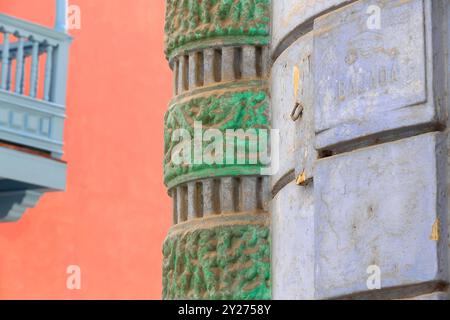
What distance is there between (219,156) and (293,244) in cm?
46

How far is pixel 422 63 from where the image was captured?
101 inches

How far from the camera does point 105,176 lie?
10.4 m

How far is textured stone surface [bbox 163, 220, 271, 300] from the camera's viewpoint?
3336mm

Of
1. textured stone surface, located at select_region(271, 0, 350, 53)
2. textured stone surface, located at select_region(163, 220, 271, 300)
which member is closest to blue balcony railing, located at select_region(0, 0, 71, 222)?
textured stone surface, located at select_region(163, 220, 271, 300)

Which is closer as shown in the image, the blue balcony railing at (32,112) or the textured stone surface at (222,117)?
the textured stone surface at (222,117)

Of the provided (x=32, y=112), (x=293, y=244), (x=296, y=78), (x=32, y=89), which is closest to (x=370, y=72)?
(x=296, y=78)

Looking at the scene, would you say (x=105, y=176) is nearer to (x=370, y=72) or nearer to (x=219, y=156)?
(x=219, y=156)

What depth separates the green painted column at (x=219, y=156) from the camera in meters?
3.38

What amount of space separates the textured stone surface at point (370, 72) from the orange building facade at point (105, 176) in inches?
290

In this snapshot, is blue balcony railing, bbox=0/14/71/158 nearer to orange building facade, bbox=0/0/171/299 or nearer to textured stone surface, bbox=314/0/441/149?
orange building facade, bbox=0/0/171/299

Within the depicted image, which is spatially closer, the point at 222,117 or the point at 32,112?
the point at 222,117

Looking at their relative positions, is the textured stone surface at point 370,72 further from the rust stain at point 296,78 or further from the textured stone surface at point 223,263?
the textured stone surface at point 223,263

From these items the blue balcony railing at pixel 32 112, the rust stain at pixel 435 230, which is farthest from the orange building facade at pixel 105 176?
the rust stain at pixel 435 230
